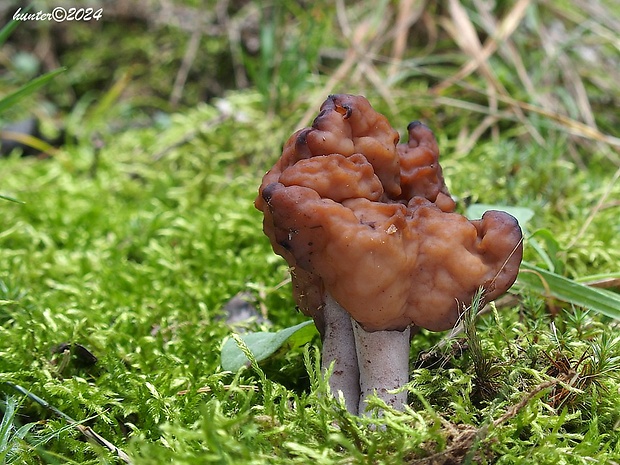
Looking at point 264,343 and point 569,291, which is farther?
point 569,291

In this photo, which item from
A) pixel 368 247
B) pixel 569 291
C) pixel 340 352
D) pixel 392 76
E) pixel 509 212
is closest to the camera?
pixel 368 247

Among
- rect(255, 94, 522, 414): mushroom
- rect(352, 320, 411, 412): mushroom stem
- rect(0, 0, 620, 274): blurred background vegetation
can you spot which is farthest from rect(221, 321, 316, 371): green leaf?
rect(0, 0, 620, 274): blurred background vegetation

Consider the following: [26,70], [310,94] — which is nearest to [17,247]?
[310,94]

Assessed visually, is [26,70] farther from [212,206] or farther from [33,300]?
[33,300]

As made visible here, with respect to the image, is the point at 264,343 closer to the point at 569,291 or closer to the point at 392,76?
the point at 569,291

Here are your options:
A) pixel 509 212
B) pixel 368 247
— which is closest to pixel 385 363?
pixel 368 247
